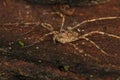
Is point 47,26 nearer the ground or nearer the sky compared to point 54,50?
nearer the sky

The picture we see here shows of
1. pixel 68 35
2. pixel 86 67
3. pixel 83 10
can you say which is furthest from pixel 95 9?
pixel 86 67

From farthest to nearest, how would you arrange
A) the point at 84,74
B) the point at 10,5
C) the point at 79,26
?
the point at 10,5, the point at 79,26, the point at 84,74

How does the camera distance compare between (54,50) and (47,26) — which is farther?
(47,26)

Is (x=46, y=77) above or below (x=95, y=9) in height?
below

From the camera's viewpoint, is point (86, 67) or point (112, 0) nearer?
point (86, 67)

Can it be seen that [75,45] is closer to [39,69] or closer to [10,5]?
[39,69]

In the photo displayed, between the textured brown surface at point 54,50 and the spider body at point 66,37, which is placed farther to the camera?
the spider body at point 66,37

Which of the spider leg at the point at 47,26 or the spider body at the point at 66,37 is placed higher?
the spider leg at the point at 47,26

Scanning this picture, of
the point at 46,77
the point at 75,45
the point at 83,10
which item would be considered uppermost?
the point at 83,10
